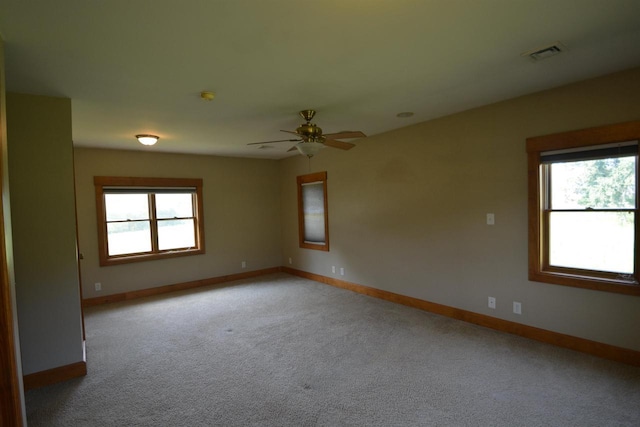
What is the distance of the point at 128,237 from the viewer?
5.38 m

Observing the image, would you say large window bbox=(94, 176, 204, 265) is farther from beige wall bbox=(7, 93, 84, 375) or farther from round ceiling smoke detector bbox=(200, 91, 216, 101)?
round ceiling smoke detector bbox=(200, 91, 216, 101)

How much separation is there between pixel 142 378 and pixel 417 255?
3343 mm

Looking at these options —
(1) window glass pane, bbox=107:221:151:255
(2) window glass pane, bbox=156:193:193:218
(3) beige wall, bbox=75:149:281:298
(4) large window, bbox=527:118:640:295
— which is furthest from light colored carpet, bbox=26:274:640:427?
(2) window glass pane, bbox=156:193:193:218

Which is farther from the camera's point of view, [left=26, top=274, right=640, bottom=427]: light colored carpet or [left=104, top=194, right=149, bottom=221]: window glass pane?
[left=104, top=194, right=149, bottom=221]: window glass pane

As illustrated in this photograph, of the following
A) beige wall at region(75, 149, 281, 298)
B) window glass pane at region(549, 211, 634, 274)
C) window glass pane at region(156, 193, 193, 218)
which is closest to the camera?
window glass pane at region(549, 211, 634, 274)

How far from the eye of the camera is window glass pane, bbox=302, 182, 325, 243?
5961mm

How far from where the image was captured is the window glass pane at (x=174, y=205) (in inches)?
222

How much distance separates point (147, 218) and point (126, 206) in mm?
366

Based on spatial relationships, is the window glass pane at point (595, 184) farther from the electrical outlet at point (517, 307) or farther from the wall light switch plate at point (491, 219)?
the electrical outlet at point (517, 307)

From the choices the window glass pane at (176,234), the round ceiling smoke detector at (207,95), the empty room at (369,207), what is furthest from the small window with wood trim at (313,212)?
the round ceiling smoke detector at (207,95)

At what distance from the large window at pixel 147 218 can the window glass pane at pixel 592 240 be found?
5.30 metres

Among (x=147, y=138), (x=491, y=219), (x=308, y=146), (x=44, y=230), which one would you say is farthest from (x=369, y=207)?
(x=44, y=230)

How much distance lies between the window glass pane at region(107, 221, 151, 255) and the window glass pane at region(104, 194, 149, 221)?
0.37 ft

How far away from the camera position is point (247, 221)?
259 inches
